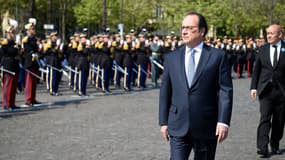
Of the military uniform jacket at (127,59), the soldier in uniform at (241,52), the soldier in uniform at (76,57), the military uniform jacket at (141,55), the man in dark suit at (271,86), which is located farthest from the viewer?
the soldier in uniform at (241,52)

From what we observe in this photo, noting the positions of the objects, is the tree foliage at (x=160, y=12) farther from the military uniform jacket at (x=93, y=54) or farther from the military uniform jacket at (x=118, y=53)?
the military uniform jacket at (x=93, y=54)

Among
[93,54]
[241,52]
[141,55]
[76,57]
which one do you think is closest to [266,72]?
[76,57]

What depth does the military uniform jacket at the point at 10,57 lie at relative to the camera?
1383cm

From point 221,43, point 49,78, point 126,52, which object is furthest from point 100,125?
point 221,43

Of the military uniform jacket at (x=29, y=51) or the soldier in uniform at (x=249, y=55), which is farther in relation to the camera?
the soldier in uniform at (x=249, y=55)

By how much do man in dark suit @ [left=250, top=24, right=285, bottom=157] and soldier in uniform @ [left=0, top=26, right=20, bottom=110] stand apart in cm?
699

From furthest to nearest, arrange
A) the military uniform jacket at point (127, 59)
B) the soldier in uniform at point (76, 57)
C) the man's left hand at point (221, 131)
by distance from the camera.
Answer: the military uniform jacket at point (127, 59) → the soldier in uniform at point (76, 57) → the man's left hand at point (221, 131)

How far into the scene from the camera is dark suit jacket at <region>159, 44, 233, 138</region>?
515cm

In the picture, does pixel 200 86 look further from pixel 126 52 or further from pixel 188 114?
pixel 126 52

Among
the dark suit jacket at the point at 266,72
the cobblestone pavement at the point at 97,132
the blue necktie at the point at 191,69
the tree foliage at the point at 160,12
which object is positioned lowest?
the cobblestone pavement at the point at 97,132

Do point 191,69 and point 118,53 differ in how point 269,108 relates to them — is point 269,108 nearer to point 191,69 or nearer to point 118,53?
point 191,69

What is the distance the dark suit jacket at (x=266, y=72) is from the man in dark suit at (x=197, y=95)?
3.73m

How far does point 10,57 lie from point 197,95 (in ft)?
32.0

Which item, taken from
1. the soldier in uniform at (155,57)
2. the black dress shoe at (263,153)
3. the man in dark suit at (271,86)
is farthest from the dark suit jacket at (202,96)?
the soldier in uniform at (155,57)
